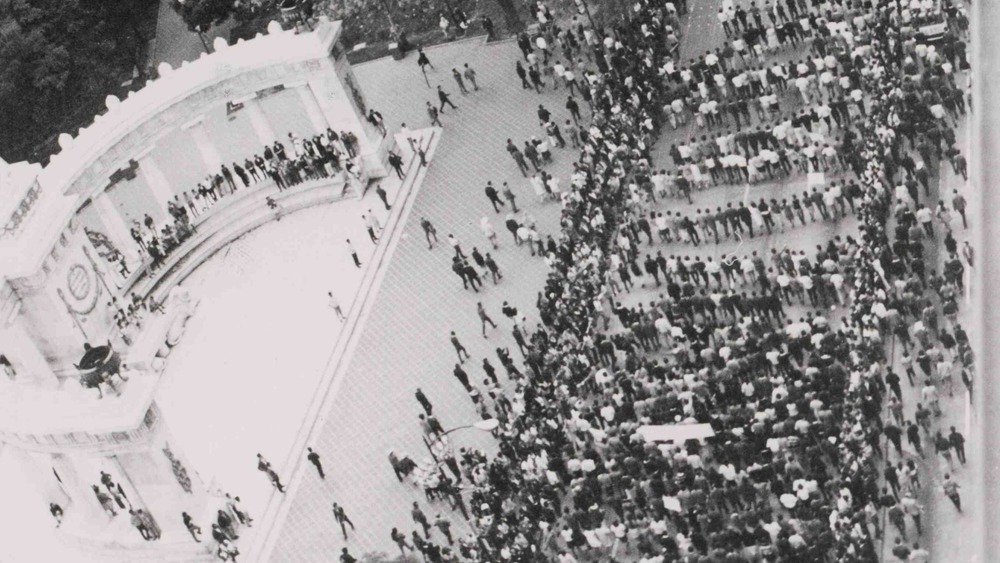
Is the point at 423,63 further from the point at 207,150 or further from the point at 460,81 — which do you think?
the point at 207,150

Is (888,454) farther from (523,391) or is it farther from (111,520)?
(111,520)

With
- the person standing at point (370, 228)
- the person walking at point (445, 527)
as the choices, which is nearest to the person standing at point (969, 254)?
the person walking at point (445, 527)

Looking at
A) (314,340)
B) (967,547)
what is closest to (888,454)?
(967,547)

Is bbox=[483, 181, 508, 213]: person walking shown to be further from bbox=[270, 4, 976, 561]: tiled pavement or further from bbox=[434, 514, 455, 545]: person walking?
bbox=[434, 514, 455, 545]: person walking

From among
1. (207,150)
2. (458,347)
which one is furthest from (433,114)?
(458,347)

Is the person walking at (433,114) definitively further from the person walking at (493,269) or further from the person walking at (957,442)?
the person walking at (957,442)
